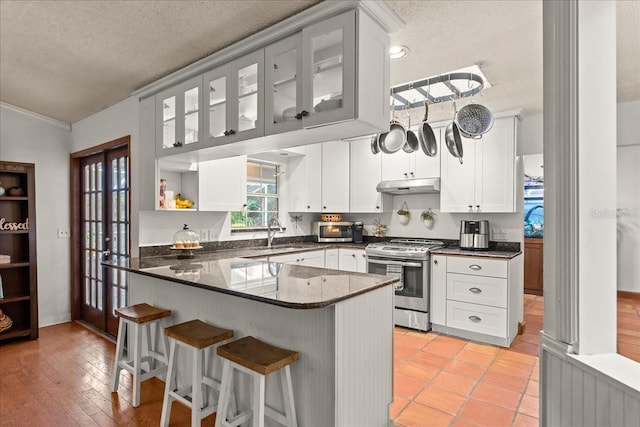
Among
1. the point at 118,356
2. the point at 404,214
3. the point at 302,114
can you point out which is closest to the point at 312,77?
the point at 302,114

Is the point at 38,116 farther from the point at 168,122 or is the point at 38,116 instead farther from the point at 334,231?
the point at 334,231

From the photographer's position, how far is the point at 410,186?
14.3ft

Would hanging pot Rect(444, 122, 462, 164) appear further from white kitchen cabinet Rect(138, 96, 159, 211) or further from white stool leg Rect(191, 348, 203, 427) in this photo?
white kitchen cabinet Rect(138, 96, 159, 211)

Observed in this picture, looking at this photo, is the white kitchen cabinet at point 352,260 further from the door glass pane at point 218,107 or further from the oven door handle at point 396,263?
the door glass pane at point 218,107

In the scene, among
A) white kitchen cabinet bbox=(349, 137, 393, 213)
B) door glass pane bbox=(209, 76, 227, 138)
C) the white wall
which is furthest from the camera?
white kitchen cabinet bbox=(349, 137, 393, 213)

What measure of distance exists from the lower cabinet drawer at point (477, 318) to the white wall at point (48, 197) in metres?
4.58

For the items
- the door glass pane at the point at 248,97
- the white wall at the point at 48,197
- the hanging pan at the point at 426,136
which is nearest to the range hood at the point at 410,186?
the hanging pan at the point at 426,136

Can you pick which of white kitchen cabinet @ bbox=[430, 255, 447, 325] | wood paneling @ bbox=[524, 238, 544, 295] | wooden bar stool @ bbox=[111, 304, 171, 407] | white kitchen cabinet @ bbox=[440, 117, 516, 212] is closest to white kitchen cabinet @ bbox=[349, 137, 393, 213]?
white kitchen cabinet @ bbox=[440, 117, 516, 212]

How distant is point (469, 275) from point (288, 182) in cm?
264

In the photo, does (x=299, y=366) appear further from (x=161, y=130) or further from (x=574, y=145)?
(x=161, y=130)

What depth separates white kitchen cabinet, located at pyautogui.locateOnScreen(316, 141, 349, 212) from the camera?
197 inches

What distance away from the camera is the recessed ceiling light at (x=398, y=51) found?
95.3 inches

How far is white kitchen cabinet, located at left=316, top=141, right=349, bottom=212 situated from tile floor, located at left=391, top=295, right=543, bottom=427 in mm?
1920

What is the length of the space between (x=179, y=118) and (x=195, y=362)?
197 centimetres
